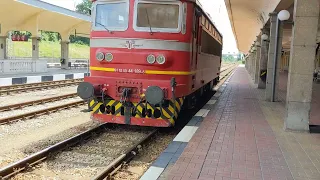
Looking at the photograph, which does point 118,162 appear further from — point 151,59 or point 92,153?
point 151,59

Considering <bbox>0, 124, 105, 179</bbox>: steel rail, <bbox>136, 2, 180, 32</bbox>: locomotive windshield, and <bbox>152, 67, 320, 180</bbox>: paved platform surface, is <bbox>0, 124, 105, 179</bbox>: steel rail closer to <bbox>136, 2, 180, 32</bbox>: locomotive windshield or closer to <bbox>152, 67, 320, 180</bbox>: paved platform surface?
<bbox>152, 67, 320, 180</bbox>: paved platform surface

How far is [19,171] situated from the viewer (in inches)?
217

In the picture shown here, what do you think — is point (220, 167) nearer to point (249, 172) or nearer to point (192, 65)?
point (249, 172)

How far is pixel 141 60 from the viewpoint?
775 cm

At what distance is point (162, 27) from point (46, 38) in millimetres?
71124

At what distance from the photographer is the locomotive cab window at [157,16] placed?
7.79 m

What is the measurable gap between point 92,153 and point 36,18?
2095 cm

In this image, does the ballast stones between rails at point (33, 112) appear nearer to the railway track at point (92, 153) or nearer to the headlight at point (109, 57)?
the railway track at point (92, 153)

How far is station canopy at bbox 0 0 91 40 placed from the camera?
22203mm

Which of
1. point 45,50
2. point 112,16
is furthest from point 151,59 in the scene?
point 45,50

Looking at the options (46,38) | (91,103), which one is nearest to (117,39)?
(91,103)

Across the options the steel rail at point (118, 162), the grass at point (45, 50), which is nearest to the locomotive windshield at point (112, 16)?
the steel rail at point (118, 162)

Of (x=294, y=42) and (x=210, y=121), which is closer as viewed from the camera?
(x=294, y=42)

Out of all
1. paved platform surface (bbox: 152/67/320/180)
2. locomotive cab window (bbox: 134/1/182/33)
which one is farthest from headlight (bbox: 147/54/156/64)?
paved platform surface (bbox: 152/67/320/180)
